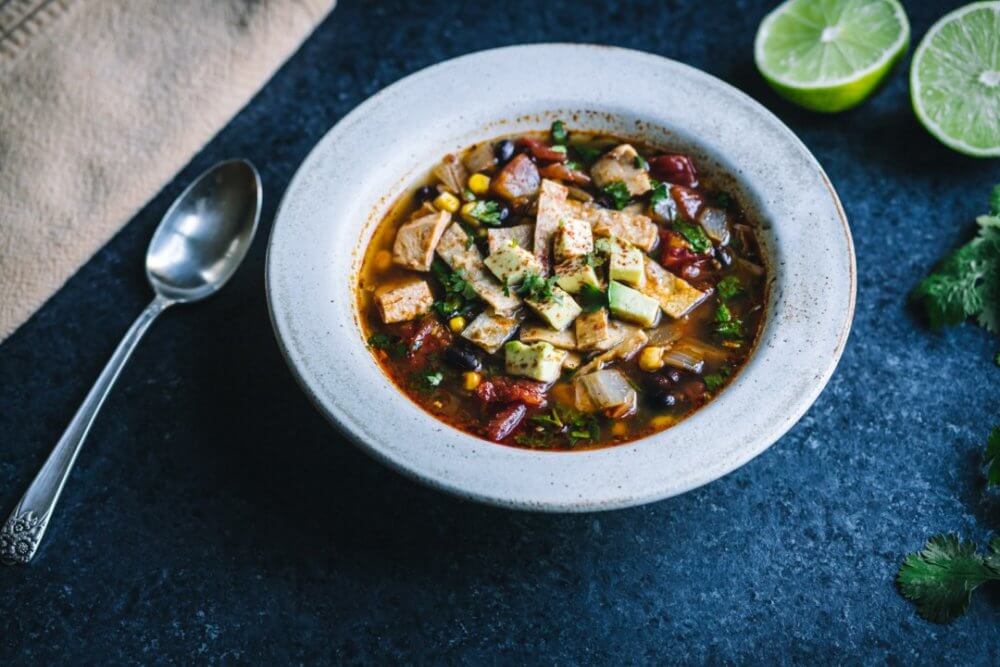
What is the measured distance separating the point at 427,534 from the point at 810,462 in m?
1.63

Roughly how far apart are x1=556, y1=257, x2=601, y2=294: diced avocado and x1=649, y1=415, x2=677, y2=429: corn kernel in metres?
0.63

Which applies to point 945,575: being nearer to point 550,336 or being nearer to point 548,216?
point 550,336

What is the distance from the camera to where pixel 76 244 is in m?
4.47

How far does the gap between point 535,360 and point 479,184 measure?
1.02m

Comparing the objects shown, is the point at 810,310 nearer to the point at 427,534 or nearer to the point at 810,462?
the point at 810,462

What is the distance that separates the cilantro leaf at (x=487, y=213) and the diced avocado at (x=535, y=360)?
68 cm

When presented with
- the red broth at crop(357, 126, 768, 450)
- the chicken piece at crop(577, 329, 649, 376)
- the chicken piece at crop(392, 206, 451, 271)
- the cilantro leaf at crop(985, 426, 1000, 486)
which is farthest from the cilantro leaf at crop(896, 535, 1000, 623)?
the chicken piece at crop(392, 206, 451, 271)

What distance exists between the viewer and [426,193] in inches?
171

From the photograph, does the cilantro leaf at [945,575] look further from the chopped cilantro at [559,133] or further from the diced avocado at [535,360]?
the chopped cilantro at [559,133]

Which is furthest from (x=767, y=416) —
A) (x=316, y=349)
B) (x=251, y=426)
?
(x=251, y=426)

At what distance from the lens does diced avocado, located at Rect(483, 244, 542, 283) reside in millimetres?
3918

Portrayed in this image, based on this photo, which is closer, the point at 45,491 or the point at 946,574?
the point at 946,574

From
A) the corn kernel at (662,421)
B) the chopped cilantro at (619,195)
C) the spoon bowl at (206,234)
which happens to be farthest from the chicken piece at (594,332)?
the spoon bowl at (206,234)

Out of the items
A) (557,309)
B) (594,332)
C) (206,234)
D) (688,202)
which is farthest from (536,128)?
(206,234)
